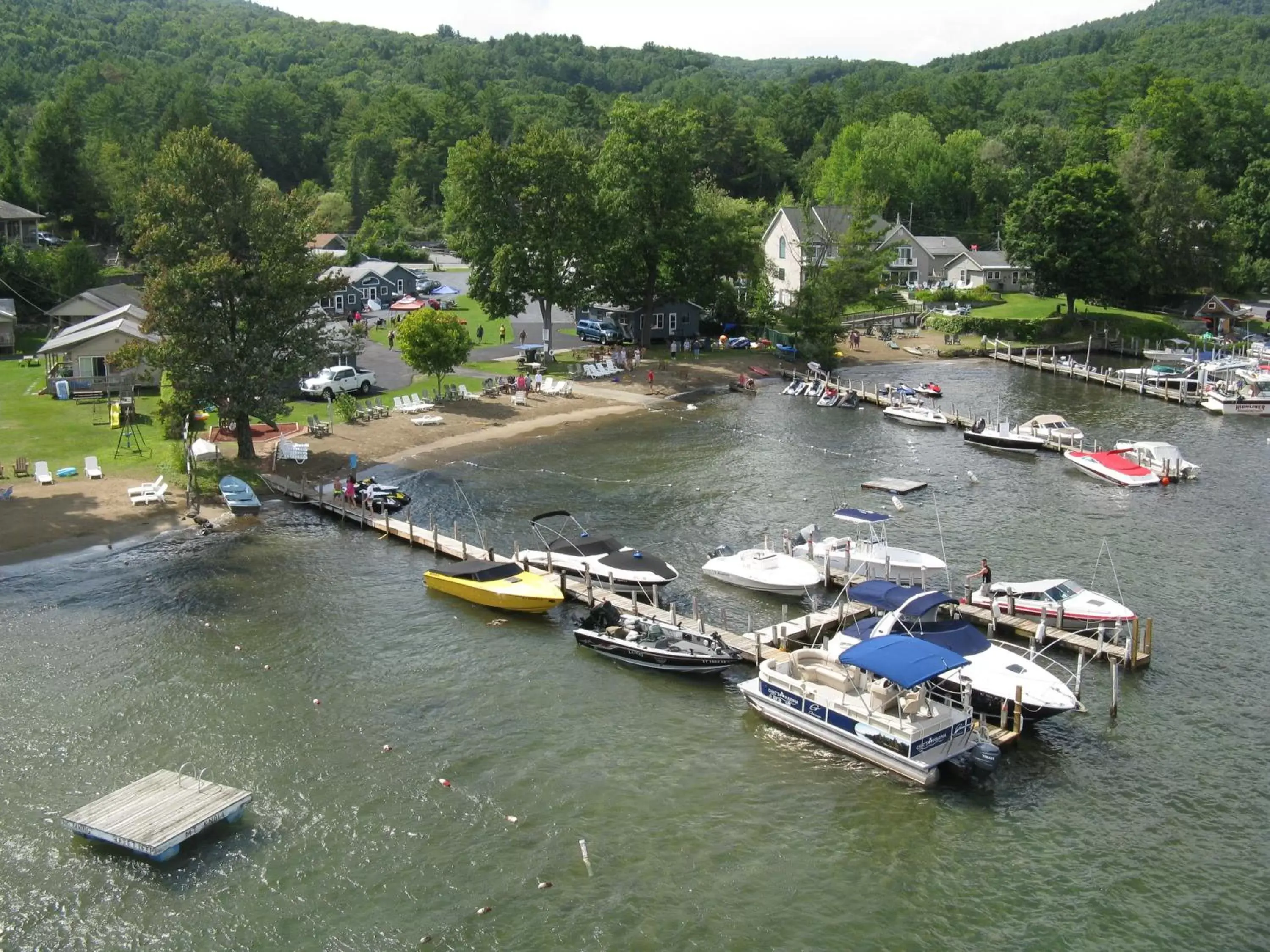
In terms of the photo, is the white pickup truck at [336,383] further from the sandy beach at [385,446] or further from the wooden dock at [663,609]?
the wooden dock at [663,609]

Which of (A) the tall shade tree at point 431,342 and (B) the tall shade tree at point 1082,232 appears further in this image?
(B) the tall shade tree at point 1082,232

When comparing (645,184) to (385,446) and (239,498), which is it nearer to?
(385,446)

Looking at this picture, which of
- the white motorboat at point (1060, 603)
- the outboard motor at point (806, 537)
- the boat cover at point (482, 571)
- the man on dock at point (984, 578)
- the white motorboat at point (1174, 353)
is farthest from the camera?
the white motorboat at point (1174, 353)

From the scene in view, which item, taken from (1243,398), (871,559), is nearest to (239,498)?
(871,559)

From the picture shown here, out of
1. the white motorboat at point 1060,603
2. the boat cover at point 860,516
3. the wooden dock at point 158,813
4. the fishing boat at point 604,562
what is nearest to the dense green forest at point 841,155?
the fishing boat at point 604,562

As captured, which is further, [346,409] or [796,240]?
[796,240]

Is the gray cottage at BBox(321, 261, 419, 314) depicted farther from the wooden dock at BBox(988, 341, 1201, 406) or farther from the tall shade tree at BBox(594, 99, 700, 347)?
the wooden dock at BBox(988, 341, 1201, 406)
